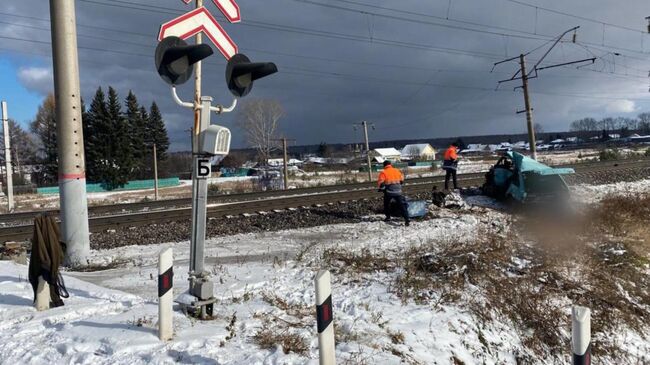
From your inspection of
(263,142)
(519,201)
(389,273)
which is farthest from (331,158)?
(389,273)

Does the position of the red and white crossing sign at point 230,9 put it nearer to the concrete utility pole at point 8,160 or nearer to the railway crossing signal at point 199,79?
the railway crossing signal at point 199,79

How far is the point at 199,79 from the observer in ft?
17.3

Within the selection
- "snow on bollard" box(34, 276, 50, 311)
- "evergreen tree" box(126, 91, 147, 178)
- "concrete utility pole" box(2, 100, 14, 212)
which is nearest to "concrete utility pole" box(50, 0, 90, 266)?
"snow on bollard" box(34, 276, 50, 311)

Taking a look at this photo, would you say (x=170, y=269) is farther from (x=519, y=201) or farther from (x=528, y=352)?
(x=519, y=201)

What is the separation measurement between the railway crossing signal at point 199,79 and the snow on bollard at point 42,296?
1927 mm

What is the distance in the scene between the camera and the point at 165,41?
4703mm

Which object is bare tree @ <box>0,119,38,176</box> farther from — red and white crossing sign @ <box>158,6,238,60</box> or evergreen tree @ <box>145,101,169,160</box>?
red and white crossing sign @ <box>158,6,238,60</box>

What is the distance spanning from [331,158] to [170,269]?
111 m

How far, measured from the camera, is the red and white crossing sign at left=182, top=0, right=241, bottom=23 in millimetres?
5570

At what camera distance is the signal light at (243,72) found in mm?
5348

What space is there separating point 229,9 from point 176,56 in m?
1.24

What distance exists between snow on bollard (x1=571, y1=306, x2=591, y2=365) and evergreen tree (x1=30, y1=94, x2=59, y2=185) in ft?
246

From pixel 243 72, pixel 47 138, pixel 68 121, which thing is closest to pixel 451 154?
pixel 68 121

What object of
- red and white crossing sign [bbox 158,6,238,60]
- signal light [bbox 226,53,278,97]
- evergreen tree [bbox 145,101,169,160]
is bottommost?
signal light [bbox 226,53,278,97]
